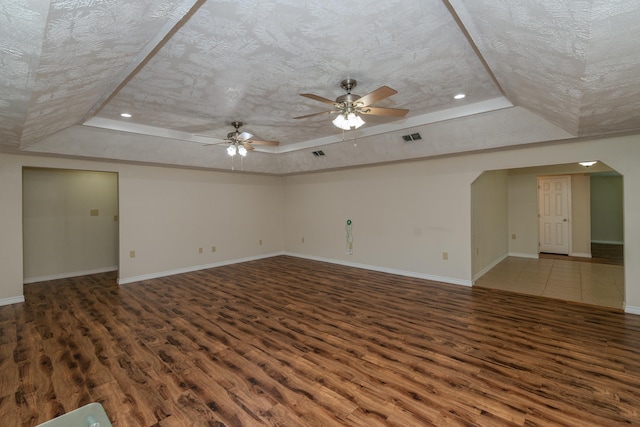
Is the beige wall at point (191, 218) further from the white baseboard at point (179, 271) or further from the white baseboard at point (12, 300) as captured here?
the white baseboard at point (12, 300)

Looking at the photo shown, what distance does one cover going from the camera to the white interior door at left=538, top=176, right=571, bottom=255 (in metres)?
7.56

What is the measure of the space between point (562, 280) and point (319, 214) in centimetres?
503

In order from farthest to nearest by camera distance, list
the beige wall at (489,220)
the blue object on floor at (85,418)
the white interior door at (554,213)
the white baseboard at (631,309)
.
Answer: the white interior door at (554,213)
the beige wall at (489,220)
the white baseboard at (631,309)
the blue object on floor at (85,418)

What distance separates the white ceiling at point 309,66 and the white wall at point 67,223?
6.15 feet

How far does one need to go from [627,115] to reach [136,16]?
422cm

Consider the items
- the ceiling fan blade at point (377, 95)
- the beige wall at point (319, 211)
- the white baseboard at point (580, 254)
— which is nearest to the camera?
the ceiling fan blade at point (377, 95)

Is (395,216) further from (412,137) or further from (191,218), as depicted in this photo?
(191,218)

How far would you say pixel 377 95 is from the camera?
8.61ft

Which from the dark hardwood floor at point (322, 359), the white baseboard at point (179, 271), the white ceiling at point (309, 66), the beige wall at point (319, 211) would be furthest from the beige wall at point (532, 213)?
the white baseboard at point (179, 271)

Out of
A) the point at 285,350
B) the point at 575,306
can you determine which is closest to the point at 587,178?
the point at 575,306

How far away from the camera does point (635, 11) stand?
4.46ft

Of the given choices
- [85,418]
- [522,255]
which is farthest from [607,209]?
[85,418]

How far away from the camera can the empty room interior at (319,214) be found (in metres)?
1.94

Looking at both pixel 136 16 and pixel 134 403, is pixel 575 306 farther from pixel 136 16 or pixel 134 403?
pixel 136 16
